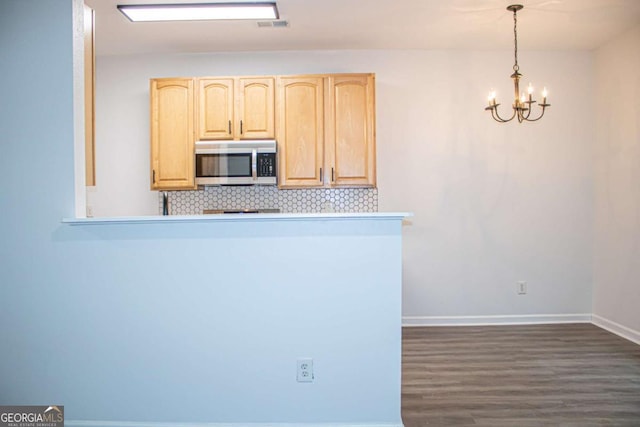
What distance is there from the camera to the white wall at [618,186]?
371 cm

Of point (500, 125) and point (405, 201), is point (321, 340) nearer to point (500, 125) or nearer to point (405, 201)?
point (405, 201)

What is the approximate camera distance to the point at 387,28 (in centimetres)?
369

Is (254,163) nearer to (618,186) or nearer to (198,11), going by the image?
(198,11)

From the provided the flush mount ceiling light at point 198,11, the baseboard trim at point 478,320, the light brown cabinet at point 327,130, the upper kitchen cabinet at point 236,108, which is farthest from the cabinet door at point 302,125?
the baseboard trim at point 478,320

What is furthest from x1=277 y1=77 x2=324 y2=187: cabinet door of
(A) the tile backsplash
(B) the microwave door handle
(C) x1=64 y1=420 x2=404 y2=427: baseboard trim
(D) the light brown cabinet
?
(C) x1=64 y1=420 x2=404 y2=427: baseboard trim

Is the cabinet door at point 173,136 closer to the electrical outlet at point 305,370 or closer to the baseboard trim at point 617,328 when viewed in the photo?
the electrical outlet at point 305,370

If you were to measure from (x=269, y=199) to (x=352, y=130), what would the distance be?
3.52 ft

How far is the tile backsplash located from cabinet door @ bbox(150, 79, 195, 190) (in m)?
0.36

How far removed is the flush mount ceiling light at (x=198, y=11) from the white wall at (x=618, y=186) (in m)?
3.11

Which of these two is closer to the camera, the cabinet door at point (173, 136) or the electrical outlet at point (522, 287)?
the cabinet door at point (173, 136)

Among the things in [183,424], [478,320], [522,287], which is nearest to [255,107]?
[183,424]

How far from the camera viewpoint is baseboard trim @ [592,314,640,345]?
367cm

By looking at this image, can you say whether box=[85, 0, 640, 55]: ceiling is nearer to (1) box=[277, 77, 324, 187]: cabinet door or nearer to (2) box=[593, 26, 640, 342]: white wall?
(2) box=[593, 26, 640, 342]: white wall

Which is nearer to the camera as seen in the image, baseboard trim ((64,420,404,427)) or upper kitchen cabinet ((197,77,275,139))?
baseboard trim ((64,420,404,427))
